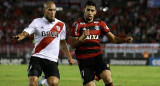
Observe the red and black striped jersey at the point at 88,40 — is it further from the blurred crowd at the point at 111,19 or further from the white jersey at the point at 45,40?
the blurred crowd at the point at 111,19

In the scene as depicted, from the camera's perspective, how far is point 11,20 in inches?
1410

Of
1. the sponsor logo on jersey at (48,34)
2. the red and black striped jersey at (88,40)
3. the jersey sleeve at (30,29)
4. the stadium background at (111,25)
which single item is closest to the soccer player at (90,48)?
the red and black striped jersey at (88,40)

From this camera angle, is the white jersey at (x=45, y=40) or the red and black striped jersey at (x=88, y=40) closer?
the white jersey at (x=45, y=40)

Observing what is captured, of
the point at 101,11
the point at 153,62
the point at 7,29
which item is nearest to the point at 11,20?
the point at 7,29

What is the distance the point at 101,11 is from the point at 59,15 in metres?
4.66

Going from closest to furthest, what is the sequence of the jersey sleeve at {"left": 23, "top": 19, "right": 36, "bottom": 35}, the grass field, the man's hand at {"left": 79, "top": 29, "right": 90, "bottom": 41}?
the man's hand at {"left": 79, "top": 29, "right": 90, "bottom": 41} < the jersey sleeve at {"left": 23, "top": 19, "right": 36, "bottom": 35} < the grass field

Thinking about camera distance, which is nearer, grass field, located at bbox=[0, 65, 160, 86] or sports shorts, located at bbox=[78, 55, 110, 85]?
sports shorts, located at bbox=[78, 55, 110, 85]

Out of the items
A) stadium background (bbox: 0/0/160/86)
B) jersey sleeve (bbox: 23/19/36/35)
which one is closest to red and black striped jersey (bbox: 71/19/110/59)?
jersey sleeve (bbox: 23/19/36/35)

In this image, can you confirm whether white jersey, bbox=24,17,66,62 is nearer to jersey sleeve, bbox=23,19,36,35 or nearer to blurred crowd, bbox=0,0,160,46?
jersey sleeve, bbox=23,19,36,35

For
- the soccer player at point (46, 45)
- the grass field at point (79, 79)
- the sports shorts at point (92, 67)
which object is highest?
the soccer player at point (46, 45)

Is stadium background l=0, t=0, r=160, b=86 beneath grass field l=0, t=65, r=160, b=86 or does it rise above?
above

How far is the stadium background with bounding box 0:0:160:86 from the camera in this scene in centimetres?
2608

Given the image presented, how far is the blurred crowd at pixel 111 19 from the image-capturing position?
30000 mm

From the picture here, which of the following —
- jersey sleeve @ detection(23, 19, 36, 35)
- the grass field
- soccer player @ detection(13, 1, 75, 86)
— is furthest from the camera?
the grass field
